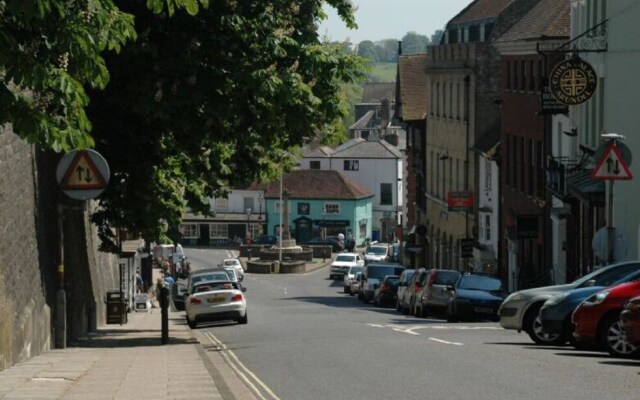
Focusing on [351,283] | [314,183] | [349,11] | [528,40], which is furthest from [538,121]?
[314,183]

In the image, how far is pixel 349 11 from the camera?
3006 cm

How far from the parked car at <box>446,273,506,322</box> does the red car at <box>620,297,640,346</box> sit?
19.2m

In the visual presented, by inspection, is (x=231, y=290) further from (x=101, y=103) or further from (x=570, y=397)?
(x=570, y=397)

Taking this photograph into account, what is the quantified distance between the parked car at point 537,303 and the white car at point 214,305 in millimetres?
13777

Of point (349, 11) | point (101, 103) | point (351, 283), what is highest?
point (349, 11)

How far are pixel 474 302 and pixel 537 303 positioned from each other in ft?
44.6

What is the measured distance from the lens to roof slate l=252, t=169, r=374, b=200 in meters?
145

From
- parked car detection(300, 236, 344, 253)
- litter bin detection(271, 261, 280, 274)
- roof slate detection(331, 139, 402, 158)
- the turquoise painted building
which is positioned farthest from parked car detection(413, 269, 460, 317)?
roof slate detection(331, 139, 402, 158)

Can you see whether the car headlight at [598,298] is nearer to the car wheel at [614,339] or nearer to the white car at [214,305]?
the car wheel at [614,339]

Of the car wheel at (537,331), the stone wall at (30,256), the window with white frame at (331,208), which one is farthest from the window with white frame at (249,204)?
the car wheel at (537,331)

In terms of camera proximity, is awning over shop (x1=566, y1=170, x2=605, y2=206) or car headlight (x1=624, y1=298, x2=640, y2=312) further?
awning over shop (x1=566, y1=170, x2=605, y2=206)

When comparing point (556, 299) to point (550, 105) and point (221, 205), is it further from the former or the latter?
point (221, 205)

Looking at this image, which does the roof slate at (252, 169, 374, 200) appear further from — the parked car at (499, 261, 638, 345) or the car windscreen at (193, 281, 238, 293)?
the parked car at (499, 261, 638, 345)

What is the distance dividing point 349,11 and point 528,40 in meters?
29.8
